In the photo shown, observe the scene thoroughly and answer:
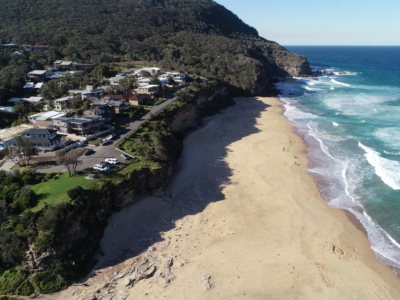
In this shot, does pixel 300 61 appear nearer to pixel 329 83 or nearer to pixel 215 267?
pixel 329 83

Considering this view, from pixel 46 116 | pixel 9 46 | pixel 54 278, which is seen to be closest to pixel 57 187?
pixel 54 278

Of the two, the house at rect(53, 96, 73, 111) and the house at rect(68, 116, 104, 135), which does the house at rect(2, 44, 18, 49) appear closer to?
the house at rect(53, 96, 73, 111)

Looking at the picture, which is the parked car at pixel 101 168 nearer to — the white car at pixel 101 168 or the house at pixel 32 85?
the white car at pixel 101 168

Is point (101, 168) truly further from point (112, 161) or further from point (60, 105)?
point (60, 105)

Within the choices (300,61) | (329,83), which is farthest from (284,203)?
(300,61)

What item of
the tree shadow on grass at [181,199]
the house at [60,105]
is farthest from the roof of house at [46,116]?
the tree shadow on grass at [181,199]

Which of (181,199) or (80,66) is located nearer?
(181,199)
